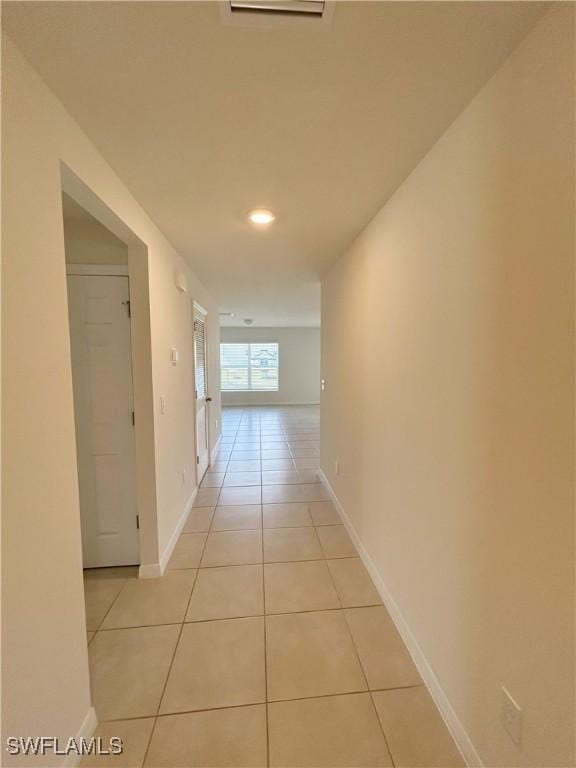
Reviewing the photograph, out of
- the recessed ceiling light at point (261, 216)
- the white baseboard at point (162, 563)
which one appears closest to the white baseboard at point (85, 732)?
the white baseboard at point (162, 563)

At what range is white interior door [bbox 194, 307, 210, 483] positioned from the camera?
360 centimetres

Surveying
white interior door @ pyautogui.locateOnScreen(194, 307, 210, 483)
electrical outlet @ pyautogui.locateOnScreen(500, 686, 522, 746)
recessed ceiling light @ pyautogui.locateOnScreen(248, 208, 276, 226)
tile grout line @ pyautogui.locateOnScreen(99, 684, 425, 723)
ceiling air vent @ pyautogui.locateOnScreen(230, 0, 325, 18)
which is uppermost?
recessed ceiling light @ pyautogui.locateOnScreen(248, 208, 276, 226)

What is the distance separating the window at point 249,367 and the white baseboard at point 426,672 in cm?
728

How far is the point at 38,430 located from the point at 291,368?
845cm

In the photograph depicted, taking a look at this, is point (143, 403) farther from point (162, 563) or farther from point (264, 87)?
point (264, 87)

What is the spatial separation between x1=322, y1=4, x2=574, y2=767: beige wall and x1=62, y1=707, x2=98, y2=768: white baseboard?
139 cm

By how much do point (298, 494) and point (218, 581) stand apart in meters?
1.45

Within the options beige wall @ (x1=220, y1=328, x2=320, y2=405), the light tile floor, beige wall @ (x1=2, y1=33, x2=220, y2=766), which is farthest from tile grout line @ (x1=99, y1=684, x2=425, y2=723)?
beige wall @ (x1=220, y1=328, x2=320, y2=405)

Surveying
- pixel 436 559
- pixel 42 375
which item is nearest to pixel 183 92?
pixel 42 375

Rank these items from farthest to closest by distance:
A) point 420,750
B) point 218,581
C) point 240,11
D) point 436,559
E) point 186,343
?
point 186,343 → point 218,581 → point 436,559 → point 420,750 → point 240,11

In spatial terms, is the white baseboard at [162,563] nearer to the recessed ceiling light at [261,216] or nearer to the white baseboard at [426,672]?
the white baseboard at [426,672]

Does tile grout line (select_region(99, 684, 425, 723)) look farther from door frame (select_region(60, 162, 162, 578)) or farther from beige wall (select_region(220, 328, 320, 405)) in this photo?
beige wall (select_region(220, 328, 320, 405))

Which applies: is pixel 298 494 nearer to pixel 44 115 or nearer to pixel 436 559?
pixel 436 559

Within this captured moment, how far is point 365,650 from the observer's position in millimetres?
1563
